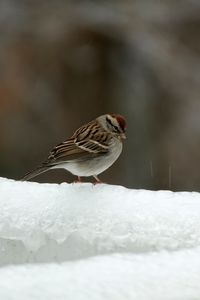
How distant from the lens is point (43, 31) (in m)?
8.46

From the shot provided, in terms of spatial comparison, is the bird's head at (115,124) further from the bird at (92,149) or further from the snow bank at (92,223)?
the snow bank at (92,223)

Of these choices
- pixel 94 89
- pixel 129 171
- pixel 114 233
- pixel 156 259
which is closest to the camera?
pixel 156 259

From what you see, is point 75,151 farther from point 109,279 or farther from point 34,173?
point 109,279

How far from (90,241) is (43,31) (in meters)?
6.25

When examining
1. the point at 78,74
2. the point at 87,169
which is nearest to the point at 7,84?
the point at 78,74

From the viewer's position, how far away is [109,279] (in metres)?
1.91

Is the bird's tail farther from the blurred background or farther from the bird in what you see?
the blurred background

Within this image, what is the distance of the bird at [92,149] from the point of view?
3674 mm

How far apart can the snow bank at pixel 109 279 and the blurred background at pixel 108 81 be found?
211 inches

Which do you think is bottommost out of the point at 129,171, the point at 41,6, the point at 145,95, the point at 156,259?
the point at 129,171

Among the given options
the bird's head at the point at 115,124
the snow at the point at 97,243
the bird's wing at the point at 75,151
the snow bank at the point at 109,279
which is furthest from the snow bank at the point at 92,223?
the bird's head at the point at 115,124

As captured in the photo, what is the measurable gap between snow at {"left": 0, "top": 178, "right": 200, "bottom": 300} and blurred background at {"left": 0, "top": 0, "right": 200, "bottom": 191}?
4.77m

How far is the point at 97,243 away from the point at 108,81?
5.90 m

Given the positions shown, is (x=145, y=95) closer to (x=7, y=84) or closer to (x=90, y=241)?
(x=7, y=84)
